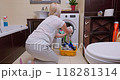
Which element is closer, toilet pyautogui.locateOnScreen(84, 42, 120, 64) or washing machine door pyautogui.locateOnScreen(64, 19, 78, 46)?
toilet pyautogui.locateOnScreen(84, 42, 120, 64)

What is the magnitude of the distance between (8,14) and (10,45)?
207 centimetres

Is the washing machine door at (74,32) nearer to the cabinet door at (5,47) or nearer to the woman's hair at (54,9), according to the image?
the woman's hair at (54,9)

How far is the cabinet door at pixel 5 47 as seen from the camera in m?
1.70

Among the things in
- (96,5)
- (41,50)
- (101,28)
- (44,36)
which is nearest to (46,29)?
(44,36)

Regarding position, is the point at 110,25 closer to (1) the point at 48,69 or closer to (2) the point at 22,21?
(1) the point at 48,69

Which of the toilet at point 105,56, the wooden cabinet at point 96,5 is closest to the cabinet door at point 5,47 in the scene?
the toilet at point 105,56

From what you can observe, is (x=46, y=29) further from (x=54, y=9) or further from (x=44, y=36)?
(x=54, y=9)

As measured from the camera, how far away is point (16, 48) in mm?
2309

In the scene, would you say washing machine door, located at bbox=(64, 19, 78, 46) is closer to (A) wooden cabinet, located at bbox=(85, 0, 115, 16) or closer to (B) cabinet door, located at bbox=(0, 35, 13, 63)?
(A) wooden cabinet, located at bbox=(85, 0, 115, 16)

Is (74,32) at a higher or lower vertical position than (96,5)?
lower

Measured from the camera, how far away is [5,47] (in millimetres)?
1828

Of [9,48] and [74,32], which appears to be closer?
[9,48]

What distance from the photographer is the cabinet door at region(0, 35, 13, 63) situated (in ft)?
5.59

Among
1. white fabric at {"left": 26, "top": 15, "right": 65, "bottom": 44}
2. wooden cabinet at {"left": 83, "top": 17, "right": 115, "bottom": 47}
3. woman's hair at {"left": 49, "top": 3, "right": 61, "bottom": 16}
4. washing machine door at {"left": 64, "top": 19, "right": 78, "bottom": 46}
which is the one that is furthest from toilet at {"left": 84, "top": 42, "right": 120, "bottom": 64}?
washing machine door at {"left": 64, "top": 19, "right": 78, "bottom": 46}
